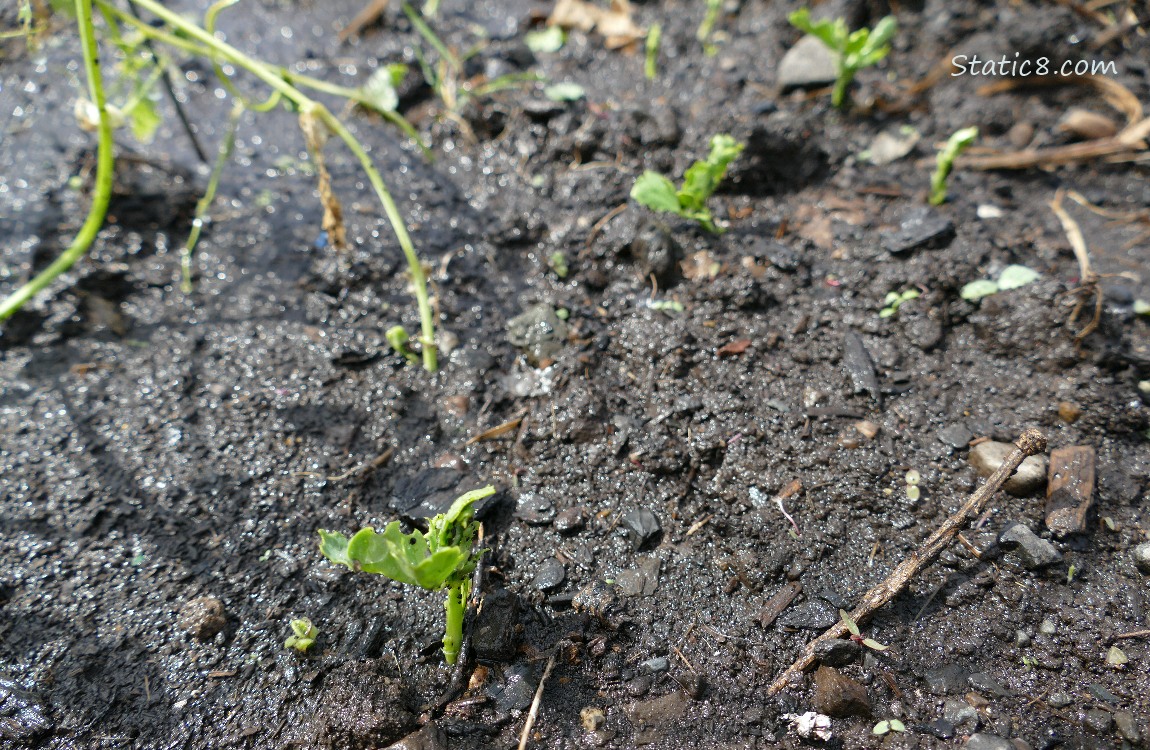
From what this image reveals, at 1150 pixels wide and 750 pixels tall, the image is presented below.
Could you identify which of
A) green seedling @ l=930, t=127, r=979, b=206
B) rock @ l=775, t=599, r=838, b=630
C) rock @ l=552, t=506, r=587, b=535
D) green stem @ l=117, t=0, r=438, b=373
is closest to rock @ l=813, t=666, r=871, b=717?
rock @ l=775, t=599, r=838, b=630

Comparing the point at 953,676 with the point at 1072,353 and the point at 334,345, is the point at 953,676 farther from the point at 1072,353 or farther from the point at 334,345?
the point at 334,345

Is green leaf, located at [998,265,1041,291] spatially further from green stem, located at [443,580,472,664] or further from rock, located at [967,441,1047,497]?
green stem, located at [443,580,472,664]

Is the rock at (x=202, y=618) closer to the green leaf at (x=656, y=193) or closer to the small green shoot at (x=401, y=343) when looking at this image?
the small green shoot at (x=401, y=343)

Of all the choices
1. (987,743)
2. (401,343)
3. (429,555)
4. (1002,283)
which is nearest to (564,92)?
(401,343)

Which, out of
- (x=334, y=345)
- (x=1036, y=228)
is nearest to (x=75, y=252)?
(x=334, y=345)

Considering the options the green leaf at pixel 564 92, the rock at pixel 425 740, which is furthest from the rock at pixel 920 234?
the rock at pixel 425 740
